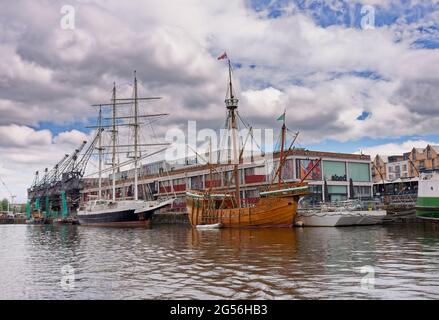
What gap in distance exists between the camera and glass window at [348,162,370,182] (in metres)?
91.1

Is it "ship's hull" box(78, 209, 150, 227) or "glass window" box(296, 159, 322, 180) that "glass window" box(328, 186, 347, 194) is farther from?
"ship's hull" box(78, 209, 150, 227)

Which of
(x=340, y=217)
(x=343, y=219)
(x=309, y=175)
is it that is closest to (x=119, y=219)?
(x=309, y=175)

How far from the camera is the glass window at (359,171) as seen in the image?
299 feet

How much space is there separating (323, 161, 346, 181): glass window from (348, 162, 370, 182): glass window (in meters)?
2.22

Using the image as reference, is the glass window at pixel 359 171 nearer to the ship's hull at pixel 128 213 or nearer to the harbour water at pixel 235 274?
the ship's hull at pixel 128 213

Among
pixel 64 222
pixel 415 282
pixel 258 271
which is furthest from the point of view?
pixel 64 222

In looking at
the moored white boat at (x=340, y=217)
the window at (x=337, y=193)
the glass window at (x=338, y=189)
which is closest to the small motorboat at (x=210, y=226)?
the moored white boat at (x=340, y=217)

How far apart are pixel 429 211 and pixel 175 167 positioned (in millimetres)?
74369

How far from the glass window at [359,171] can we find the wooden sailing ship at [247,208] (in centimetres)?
3191
